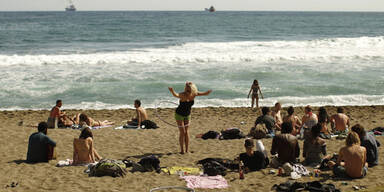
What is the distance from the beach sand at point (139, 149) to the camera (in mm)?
7980

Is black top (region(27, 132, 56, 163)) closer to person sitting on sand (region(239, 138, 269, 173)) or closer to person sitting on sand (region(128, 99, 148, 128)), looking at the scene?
person sitting on sand (region(239, 138, 269, 173))

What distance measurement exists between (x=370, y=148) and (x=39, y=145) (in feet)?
22.0

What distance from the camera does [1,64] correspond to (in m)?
29.9

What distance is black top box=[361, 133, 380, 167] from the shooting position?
8.64 metres

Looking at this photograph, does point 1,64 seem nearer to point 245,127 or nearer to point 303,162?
point 245,127

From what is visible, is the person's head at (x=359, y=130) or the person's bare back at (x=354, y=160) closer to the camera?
the person's bare back at (x=354, y=160)

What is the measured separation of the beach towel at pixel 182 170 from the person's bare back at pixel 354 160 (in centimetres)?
Answer: 272

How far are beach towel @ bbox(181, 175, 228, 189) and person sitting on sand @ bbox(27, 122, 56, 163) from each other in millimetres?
3114

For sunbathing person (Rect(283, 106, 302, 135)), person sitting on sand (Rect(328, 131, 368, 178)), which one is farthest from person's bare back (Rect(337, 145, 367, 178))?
sunbathing person (Rect(283, 106, 302, 135))

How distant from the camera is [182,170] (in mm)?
8875

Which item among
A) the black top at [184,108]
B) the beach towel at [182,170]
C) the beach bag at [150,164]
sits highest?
the black top at [184,108]

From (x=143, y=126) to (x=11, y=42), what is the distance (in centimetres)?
3848

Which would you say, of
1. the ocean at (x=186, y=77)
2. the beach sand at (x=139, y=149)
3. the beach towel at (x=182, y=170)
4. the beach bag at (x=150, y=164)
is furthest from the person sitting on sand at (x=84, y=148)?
the ocean at (x=186, y=77)

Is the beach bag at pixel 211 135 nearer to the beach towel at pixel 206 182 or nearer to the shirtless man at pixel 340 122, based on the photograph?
the shirtless man at pixel 340 122
